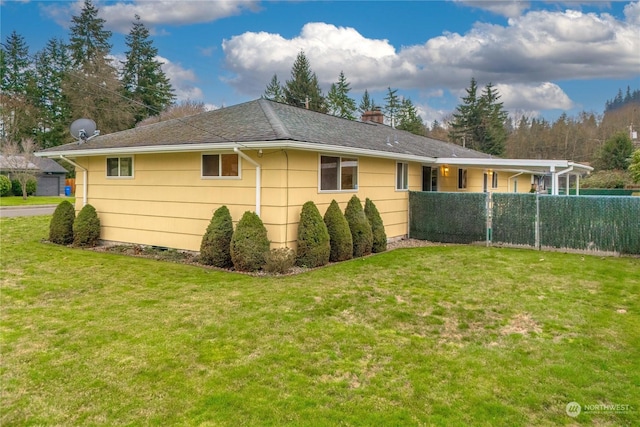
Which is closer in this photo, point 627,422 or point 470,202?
point 627,422

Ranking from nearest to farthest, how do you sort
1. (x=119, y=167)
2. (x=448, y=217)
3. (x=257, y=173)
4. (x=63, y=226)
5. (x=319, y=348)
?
(x=319, y=348) → (x=257, y=173) → (x=119, y=167) → (x=63, y=226) → (x=448, y=217)

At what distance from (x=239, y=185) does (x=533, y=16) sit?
12286 millimetres

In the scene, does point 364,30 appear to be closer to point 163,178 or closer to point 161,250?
point 163,178

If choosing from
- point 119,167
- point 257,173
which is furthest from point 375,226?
point 119,167

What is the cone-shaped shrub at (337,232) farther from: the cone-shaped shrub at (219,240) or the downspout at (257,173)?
the cone-shaped shrub at (219,240)

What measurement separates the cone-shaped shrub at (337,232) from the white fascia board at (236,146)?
1.34 meters

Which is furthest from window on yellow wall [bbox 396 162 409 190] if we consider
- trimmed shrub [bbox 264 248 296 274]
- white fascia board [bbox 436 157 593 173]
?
trimmed shrub [bbox 264 248 296 274]

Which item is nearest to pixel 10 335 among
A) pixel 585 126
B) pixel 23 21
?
pixel 23 21

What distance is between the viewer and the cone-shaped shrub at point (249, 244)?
8.02 meters

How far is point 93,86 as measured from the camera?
1314 inches

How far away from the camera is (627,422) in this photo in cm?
309

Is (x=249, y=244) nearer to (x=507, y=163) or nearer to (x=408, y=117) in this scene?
(x=507, y=163)

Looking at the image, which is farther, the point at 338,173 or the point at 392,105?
the point at 392,105

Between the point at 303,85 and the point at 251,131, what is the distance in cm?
3580
